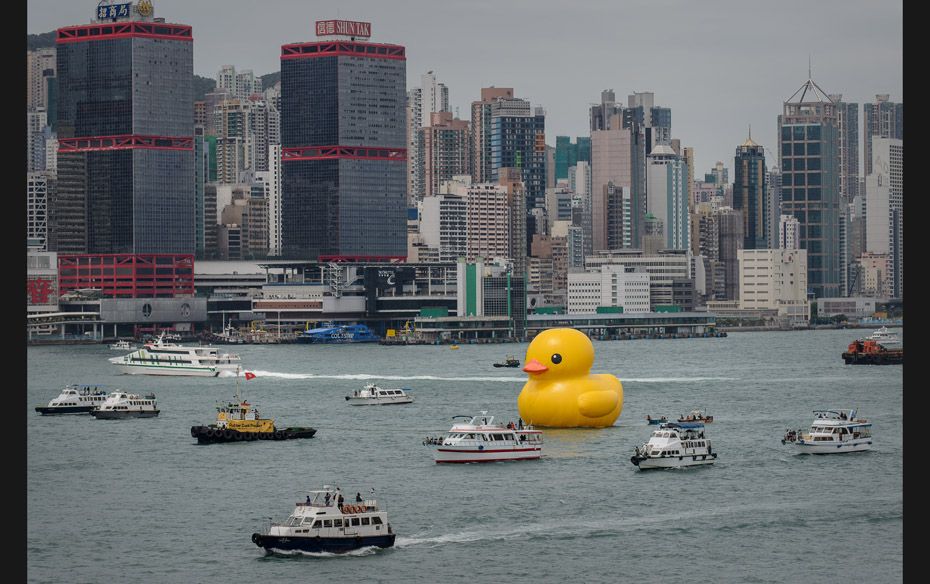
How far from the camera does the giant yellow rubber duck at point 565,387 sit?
7575 centimetres

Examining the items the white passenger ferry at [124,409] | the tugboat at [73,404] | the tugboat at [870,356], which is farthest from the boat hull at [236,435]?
the tugboat at [870,356]

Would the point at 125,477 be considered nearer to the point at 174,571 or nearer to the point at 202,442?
the point at 202,442

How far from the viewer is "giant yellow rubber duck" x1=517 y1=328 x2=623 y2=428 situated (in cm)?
7575

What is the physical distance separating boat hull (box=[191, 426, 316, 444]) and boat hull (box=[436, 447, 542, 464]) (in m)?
12.5

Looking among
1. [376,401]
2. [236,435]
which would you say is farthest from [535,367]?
[376,401]

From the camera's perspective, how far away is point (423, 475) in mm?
69562

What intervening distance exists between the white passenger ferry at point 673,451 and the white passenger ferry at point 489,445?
12.6 ft

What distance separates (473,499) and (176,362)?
78.8 m

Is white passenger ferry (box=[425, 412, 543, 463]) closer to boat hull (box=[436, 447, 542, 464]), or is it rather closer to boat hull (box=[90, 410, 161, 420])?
boat hull (box=[436, 447, 542, 464])

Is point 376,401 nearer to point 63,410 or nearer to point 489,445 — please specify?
point 63,410

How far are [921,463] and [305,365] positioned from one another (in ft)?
414

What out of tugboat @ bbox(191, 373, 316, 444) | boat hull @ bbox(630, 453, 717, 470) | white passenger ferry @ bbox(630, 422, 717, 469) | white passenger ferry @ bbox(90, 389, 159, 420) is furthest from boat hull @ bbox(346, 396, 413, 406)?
boat hull @ bbox(630, 453, 717, 470)

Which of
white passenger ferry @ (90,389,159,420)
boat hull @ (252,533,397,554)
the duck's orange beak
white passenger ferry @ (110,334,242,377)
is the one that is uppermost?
the duck's orange beak

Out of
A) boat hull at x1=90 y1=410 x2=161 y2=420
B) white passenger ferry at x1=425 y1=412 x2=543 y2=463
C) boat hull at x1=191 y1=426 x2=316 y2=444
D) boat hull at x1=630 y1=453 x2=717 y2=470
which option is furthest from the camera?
boat hull at x1=90 y1=410 x2=161 y2=420
